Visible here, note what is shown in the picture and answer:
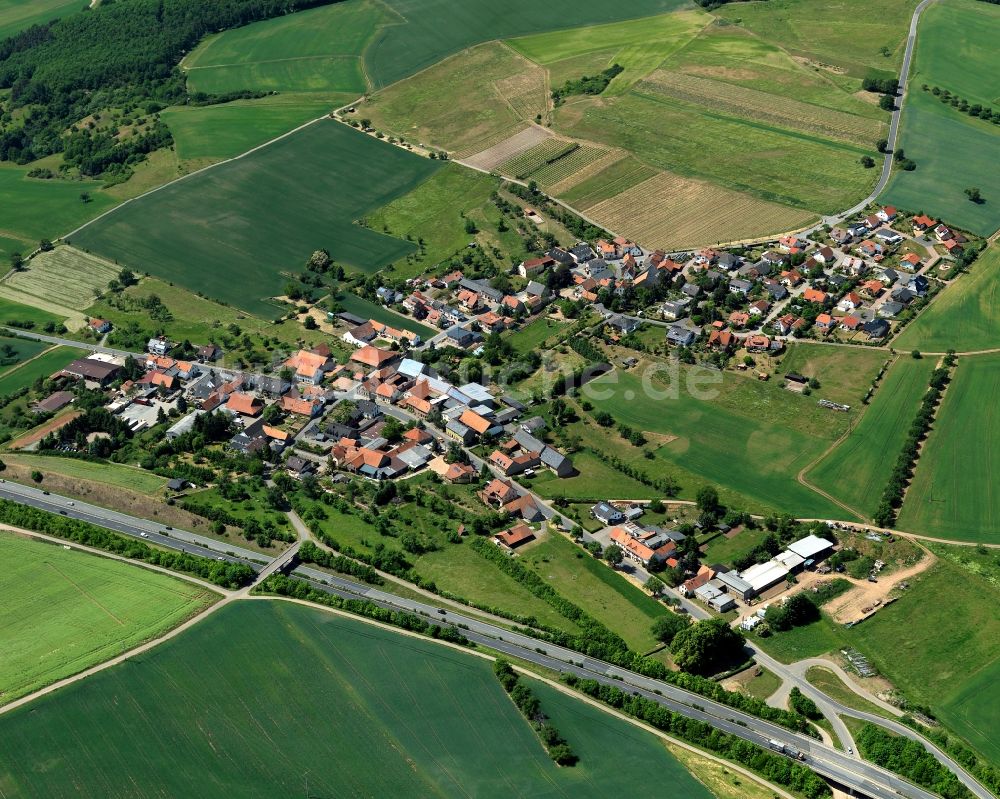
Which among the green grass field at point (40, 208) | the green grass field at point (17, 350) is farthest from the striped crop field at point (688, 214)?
the green grass field at point (17, 350)

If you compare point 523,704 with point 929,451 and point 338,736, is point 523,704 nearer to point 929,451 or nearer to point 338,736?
point 338,736

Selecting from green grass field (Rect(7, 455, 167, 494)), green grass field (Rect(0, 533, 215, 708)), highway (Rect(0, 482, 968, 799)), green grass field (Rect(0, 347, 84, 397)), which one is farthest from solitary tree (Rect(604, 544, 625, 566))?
green grass field (Rect(0, 347, 84, 397))

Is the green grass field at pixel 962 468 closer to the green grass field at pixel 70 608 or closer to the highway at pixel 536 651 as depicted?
the highway at pixel 536 651

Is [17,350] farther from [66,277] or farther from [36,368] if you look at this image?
[66,277]

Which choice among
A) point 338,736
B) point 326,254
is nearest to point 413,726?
point 338,736

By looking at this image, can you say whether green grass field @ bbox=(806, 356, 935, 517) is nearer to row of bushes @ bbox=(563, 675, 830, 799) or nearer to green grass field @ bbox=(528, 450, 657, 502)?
green grass field @ bbox=(528, 450, 657, 502)
